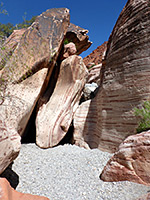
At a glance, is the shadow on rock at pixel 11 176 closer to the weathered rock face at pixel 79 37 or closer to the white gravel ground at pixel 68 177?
the white gravel ground at pixel 68 177

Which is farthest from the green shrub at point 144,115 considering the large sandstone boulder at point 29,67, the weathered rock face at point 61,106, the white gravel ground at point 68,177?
the large sandstone boulder at point 29,67

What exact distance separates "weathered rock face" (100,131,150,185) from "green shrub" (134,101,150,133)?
1.97 feet

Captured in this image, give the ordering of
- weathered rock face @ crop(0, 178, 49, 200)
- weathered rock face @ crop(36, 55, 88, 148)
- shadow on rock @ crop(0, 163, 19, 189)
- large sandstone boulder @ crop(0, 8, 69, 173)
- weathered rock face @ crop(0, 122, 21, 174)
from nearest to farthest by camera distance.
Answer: weathered rock face @ crop(0, 178, 49, 200)
weathered rock face @ crop(0, 122, 21, 174)
shadow on rock @ crop(0, 163, 19, 189)
large sandstone boulder @ crop(0, 8, 69, 173)
weathered rock face @ crop(36, 55, 88, 148)

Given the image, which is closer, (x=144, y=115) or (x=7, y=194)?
(x=7, y=194)

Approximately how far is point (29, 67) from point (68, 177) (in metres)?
3.28

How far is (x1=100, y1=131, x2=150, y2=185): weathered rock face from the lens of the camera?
2375 millimetres

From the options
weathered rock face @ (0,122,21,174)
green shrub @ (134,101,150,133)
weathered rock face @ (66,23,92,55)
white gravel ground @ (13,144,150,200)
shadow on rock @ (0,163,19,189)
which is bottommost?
shadow on rock @ (0,163,19,189)

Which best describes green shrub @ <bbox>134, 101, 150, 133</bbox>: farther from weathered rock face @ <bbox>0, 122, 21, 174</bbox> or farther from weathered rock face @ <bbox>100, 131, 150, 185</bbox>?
weathered rock face @ <bbox>0, 122, 21, 174</bbox>

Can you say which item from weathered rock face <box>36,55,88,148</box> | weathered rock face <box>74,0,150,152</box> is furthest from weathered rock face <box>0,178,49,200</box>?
weathered rock face <box>36,55,88,148</box>

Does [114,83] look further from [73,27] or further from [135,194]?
[73,27]

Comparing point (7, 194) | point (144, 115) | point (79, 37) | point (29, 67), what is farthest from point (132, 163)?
point (79, 37)

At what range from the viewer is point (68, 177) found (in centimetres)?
285

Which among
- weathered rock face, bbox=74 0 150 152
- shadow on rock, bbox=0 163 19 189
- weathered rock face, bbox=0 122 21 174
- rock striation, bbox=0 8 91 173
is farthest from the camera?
rock striation, bbox=0 8 91 173

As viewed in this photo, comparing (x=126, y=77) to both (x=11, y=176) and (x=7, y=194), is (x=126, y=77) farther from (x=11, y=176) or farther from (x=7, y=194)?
(x=7, y=194)
